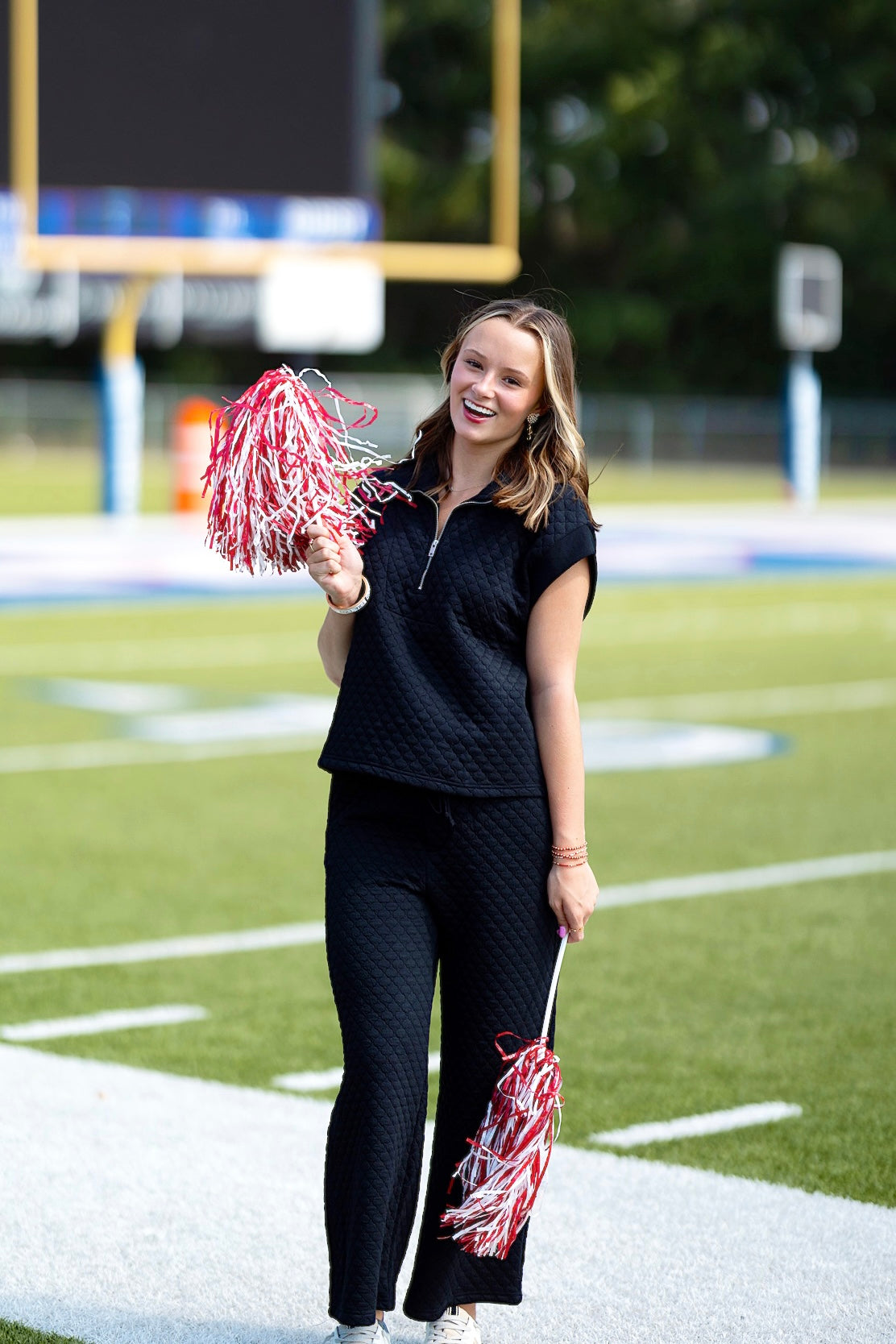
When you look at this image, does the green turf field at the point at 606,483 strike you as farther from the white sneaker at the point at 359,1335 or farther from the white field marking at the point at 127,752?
the white sneaker at the point at 359,1335

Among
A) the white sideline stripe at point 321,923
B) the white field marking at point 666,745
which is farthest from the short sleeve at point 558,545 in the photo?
the white field marking at point 666,745

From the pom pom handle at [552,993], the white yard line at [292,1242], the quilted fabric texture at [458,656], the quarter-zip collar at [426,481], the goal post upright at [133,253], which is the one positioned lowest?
the white yard line at [292,1242]

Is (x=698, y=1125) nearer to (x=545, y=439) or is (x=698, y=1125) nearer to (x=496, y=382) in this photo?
(x=545, y=439)

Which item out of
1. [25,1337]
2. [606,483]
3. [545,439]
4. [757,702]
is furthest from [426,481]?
[606,483]

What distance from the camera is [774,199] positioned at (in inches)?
1962

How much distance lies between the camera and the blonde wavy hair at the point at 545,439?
367 cm

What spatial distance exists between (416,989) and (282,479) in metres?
0.81

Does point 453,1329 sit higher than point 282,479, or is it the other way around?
point 282,479

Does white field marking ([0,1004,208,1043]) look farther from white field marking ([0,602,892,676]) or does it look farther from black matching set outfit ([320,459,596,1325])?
white field marking ([0,602,892,676])

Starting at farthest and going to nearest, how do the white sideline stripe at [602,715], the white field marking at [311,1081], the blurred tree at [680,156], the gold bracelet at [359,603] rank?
the blurred tree at [680,156] < the white sideline stripe at [602,715] < the white field marking at [311,1081] < the gold bracelet at [359,603]

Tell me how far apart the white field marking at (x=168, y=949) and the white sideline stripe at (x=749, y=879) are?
41.1 inches

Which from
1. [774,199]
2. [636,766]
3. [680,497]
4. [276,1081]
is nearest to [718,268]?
[774,199]

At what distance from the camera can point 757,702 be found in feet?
41.8

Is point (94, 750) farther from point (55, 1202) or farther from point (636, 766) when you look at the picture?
point (55, 1202)
